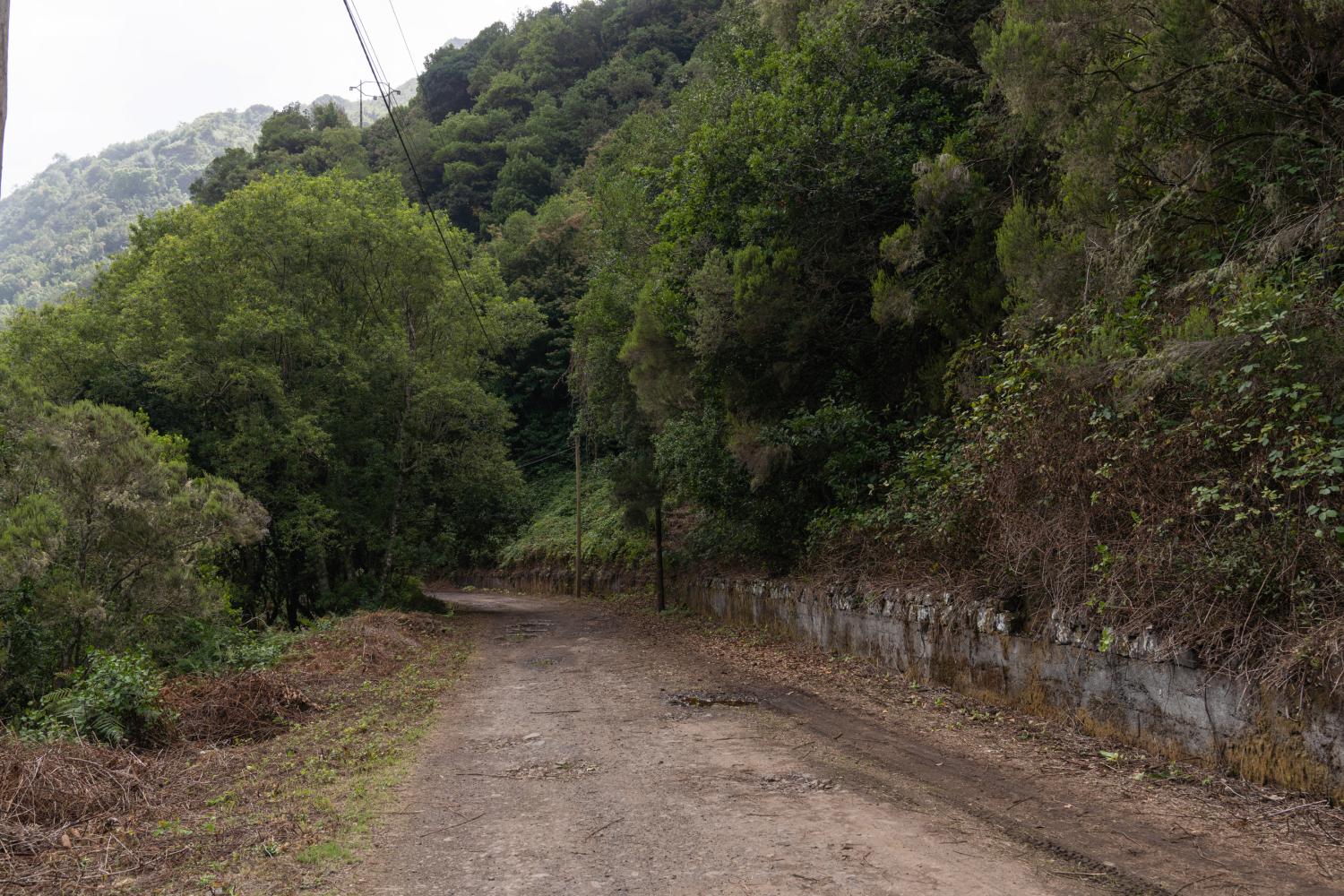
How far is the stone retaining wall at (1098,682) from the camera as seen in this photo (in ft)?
17.1

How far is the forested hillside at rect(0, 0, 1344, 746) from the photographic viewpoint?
255 inches

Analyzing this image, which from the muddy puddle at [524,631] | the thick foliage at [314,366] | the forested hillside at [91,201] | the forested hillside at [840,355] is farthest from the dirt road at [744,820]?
the forested hillside at [91,201]

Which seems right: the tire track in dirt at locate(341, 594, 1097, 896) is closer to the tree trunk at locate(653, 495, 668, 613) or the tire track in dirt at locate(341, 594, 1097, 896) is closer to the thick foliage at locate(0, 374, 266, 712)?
the thick foliage at locate(0, 374, 266, 712)

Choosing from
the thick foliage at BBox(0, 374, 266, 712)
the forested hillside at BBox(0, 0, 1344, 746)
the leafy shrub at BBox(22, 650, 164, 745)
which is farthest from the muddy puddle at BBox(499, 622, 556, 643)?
the leafy shrub at BBox(22, 650, 164, 745)

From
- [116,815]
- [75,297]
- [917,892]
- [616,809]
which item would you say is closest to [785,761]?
[616,809]

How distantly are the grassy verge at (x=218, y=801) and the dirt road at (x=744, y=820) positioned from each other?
41 centimetres

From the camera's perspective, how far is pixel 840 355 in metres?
15.3

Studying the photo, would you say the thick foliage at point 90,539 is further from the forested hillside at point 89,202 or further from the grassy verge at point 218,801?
the forested hillside at point 89,202

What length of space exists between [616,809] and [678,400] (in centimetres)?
1309

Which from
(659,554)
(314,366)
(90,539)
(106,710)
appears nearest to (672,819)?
(106,710)

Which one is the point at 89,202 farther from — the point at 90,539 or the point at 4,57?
the point at 4,57

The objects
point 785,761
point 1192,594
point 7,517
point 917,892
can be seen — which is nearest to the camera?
point 917,892

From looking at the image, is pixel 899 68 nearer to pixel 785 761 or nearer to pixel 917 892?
pixel 785 761

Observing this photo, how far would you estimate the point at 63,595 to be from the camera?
9.64 meters
